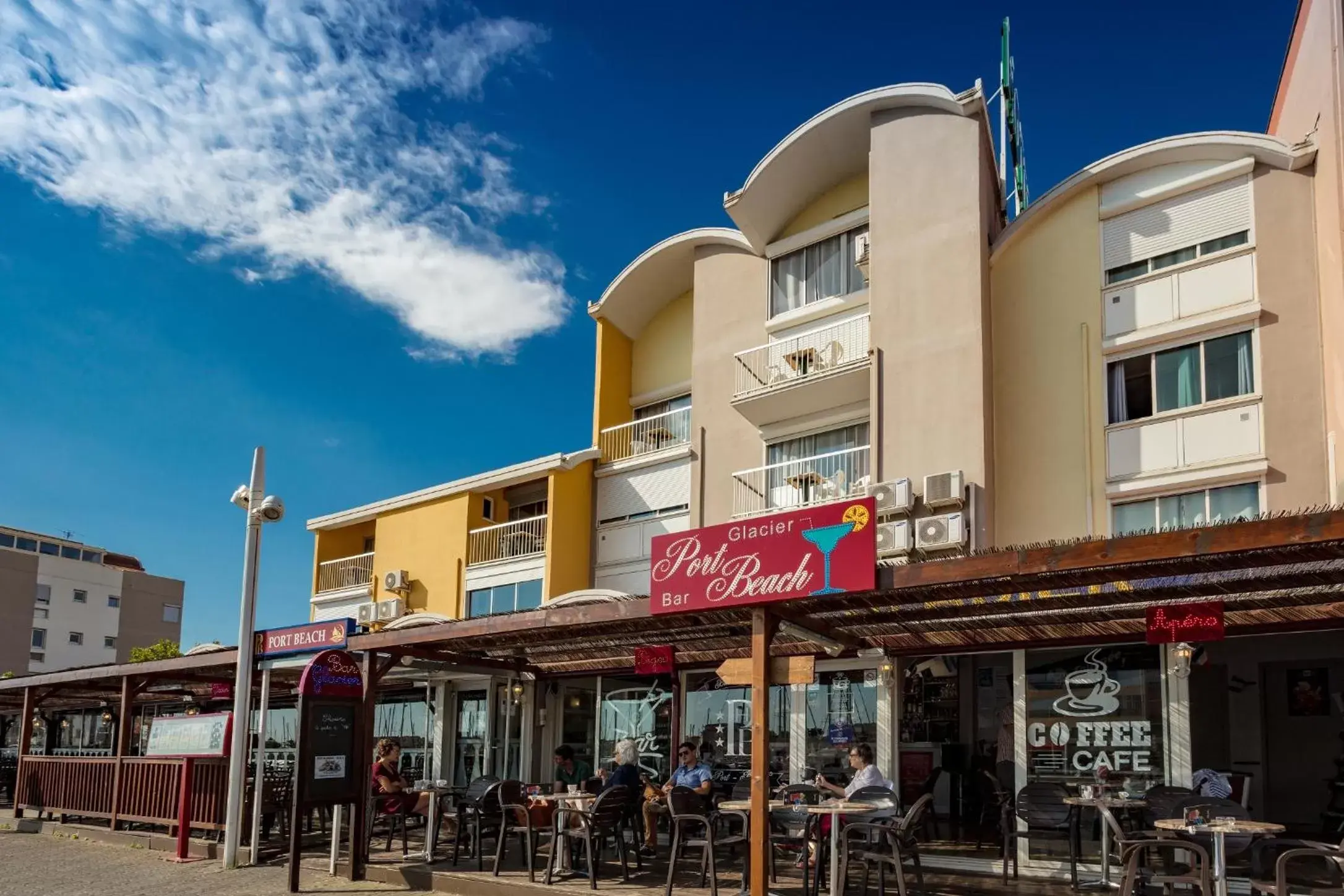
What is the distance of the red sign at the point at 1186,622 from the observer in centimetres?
955

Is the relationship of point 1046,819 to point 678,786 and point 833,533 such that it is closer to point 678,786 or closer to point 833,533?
point 678,786

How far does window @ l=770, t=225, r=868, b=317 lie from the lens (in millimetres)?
19672

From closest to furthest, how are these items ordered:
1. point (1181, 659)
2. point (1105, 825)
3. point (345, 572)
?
point (1105, 825) → point (1181, 659) → point (345, 572)

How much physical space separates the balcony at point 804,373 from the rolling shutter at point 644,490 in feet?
7.39

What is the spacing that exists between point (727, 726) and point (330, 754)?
5.56 m

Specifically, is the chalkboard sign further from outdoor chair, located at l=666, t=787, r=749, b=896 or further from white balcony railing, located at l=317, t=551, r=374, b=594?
white balcony railing, located at l=317, t=551, r=374, b=594

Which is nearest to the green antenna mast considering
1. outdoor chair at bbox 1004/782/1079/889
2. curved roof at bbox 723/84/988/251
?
curved roof at bbox 723/84/988/251

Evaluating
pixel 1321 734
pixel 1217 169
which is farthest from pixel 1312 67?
pixel 1321 734

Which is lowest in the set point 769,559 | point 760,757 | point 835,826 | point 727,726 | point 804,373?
point 835,826

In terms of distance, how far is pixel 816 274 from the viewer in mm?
20219

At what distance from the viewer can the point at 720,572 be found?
9266 mm

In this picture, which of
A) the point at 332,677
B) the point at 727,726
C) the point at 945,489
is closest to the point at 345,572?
the point at 727,726

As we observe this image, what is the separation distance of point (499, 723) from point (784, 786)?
326 inches

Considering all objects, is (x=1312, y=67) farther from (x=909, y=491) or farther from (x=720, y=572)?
(x=720, y=572)
